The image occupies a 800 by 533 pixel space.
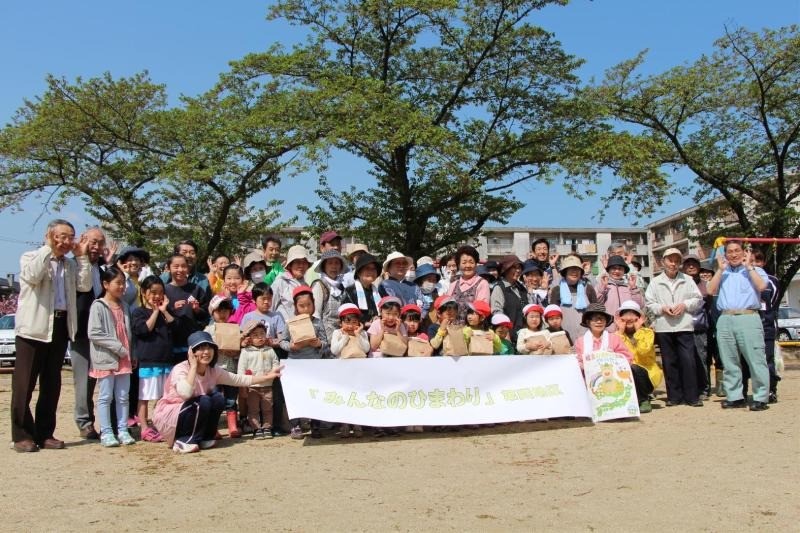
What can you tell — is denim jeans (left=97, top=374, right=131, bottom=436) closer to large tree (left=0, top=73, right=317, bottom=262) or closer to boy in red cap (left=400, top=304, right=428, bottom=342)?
boy in red cap (left=400, top=304, right=428, bottom=342)

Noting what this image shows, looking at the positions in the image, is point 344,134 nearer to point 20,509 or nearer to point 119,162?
point 119,162

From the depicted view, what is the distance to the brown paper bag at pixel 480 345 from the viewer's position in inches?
266

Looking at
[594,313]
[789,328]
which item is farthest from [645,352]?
[789,328]

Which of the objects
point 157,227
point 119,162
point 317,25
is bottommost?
point 157,227

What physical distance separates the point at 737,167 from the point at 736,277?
13.4 meters

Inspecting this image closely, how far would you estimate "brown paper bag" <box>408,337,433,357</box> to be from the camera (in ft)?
22.3

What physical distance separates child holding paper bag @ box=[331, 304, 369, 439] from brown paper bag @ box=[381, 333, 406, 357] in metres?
0.17

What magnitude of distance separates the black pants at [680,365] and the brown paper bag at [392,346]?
3238 mm

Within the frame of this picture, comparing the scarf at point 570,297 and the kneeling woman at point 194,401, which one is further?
the scarf at point 570,297

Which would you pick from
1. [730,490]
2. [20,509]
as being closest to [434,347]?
[730,490]

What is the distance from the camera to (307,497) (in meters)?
4.34

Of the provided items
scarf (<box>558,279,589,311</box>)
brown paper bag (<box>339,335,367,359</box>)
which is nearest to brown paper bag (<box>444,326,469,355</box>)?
brown paper bag (<box>339,335,367,359</box>)

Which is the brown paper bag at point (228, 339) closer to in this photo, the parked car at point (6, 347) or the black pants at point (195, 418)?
the black pants at point (195, 418)

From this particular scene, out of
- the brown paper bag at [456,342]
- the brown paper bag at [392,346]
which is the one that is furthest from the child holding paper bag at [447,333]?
the brown paper bag at [392,346]
